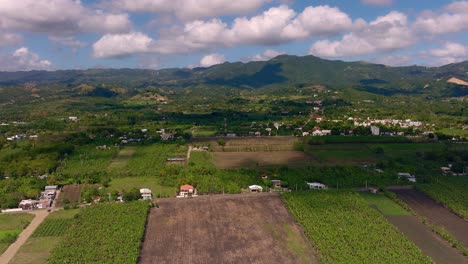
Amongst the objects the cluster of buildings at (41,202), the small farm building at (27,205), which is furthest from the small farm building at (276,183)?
the small farm building at (27,205)

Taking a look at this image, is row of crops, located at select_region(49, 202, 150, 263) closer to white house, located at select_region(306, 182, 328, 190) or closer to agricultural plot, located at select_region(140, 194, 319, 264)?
agricultural plot, located at select_region(140, 194, 319, 264)

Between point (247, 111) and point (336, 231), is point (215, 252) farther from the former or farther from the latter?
point (247, 111)

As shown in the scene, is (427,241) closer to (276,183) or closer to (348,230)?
(348,230)

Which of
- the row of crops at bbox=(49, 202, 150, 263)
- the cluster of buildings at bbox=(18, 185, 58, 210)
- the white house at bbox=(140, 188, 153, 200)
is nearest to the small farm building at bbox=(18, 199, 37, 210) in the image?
the cluster of buildings at bbox=(18, 185, 58, 210)

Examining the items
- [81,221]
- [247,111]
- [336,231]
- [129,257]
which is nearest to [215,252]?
[129,257]

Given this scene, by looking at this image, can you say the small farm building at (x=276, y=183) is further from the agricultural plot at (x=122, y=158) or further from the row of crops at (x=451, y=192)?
the agricultural plot at (x=122, y=158)

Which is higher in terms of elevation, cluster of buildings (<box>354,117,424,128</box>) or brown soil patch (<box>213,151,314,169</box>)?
cluster of buildings (<box>354,117,424,128</box>)

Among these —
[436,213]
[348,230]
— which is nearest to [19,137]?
[348,230]
